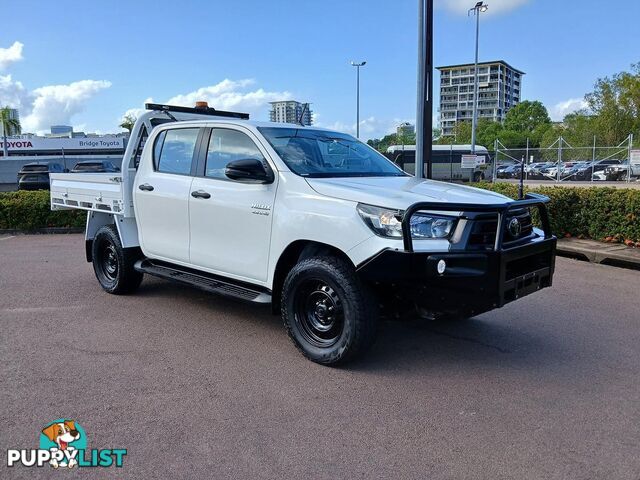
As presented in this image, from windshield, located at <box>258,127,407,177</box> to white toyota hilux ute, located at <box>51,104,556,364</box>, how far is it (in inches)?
0.7

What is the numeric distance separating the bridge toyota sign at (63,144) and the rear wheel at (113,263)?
126ft

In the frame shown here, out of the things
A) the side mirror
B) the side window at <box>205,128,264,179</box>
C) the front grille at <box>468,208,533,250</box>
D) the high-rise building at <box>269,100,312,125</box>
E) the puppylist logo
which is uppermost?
the high-rise building at <box>269,100,312,125</box>

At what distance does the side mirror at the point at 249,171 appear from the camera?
14.9 ft

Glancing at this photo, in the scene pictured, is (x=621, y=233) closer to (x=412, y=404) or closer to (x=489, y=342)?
(x=489, y=342)

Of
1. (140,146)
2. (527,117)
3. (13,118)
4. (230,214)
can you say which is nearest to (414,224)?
(230,214)

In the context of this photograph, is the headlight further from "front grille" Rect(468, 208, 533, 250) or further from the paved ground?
the paved ground

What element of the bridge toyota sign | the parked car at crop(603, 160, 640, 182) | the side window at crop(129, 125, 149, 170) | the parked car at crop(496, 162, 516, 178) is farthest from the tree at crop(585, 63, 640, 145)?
the side window at crop(129, 125, 149, 170)

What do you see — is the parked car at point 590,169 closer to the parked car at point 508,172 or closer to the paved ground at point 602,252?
the parked car at point 508,172

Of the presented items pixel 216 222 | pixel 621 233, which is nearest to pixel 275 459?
pixel 216 222

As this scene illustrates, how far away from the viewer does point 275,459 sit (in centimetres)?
308

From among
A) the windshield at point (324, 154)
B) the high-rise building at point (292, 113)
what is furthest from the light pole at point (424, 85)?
the windshield at point (324, 154)

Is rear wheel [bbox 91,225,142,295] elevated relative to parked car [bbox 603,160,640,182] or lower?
lower

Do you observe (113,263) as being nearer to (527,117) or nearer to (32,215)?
(32,215)

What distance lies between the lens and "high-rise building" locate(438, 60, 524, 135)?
14375 cm
